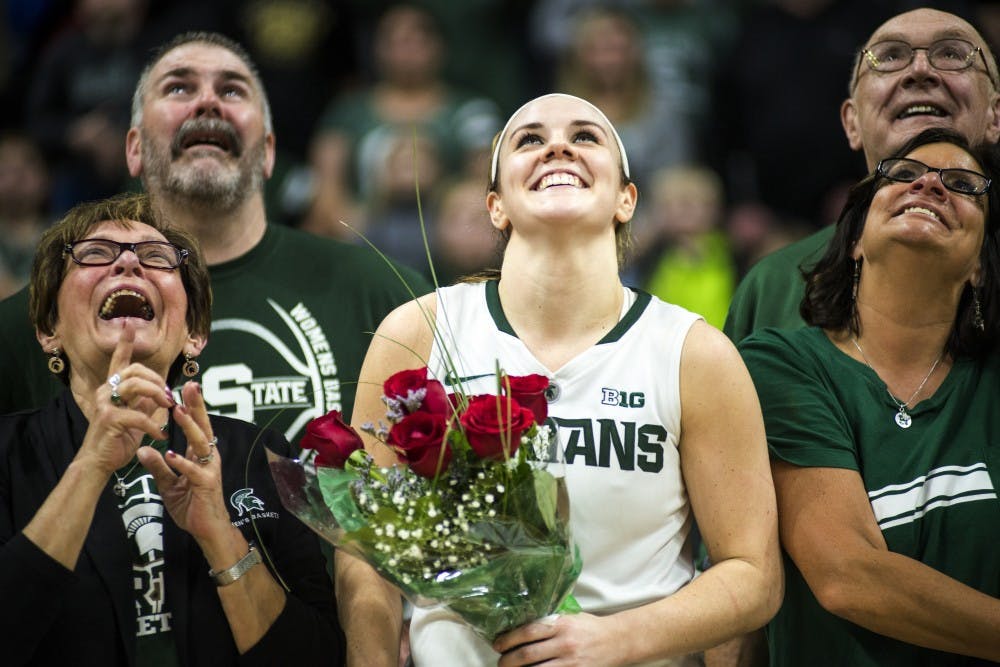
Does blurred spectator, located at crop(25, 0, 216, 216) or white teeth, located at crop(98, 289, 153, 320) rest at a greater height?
blurred spectator, located at crop(25, 0, 216, 216)

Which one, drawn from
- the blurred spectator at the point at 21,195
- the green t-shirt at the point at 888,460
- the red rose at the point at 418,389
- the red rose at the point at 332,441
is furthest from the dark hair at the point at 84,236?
the blurred spectator at the point at 21,195

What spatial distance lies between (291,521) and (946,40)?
2552mm

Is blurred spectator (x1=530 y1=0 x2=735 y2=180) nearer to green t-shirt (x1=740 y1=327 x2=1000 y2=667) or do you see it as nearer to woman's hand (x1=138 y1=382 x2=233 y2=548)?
green t-shirt (x1=740 y1=327 x2=1000 y2=667)

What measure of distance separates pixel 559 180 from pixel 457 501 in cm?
93

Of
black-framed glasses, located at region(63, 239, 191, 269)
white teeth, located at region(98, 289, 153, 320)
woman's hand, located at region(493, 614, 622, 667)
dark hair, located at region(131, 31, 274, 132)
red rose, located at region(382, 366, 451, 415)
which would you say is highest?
dark hair, located at region(131, 31, 274, 132)

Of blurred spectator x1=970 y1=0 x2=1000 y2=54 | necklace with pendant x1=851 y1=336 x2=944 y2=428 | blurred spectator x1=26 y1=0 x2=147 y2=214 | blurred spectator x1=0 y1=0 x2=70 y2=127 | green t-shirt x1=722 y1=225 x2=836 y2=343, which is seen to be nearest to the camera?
necklace with pendant x1=851 y1=336 x2=944 y2=428

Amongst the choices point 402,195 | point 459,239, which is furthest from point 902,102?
point 402,195

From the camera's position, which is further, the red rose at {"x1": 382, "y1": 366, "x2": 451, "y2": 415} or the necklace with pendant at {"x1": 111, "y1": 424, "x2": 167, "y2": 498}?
the necklace with pendant at {"x1": 111, "y1": 424, "x2": 167, "y2": 498}

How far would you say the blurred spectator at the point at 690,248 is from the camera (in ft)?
23.5

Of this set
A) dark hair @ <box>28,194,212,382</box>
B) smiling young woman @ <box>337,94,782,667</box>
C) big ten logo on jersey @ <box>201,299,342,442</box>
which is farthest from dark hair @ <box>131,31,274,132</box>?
smiling young woman @ <box>337,94,782,667</box>

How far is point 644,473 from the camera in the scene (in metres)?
3.16

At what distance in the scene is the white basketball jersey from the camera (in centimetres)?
313

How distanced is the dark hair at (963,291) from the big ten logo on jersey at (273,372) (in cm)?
145

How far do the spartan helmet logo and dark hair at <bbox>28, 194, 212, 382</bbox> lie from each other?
1.35ft
